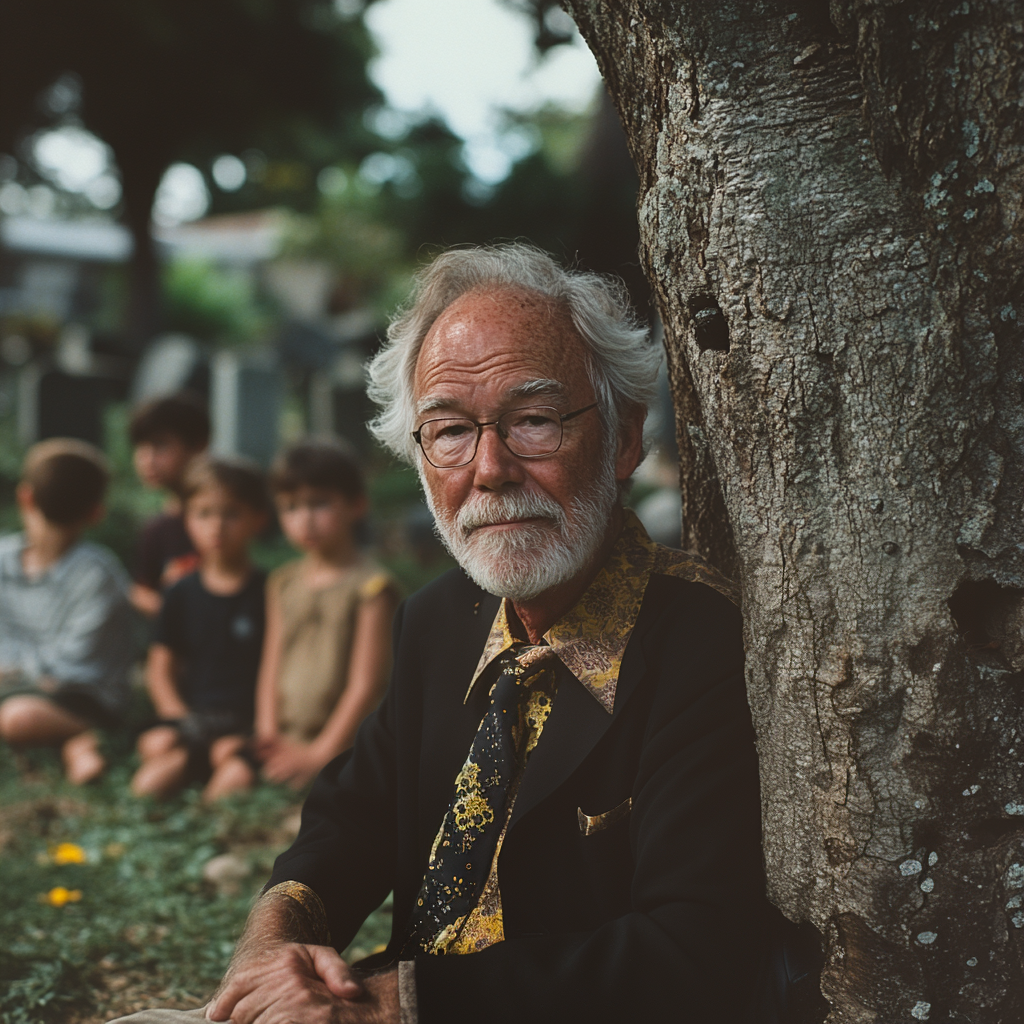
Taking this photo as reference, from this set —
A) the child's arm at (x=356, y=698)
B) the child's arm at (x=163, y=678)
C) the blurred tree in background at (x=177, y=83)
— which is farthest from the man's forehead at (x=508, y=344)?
the blurred tree in background at (x=177, y=83)

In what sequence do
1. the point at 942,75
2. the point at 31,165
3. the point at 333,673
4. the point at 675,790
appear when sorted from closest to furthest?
the point at 942,75, the point at 675,790, the point at 333,673, the point at 31,165

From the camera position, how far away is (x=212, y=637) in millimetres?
5070

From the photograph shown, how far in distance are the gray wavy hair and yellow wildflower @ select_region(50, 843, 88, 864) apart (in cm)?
273

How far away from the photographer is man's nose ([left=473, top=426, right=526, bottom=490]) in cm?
203

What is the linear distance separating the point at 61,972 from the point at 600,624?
7.16 feet

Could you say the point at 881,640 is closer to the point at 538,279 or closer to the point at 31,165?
the point at 538,279

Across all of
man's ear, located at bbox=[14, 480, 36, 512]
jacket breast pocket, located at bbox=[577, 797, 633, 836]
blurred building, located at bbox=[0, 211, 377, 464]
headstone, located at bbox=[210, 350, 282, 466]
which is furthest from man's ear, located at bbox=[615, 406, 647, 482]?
headstone, located at bbox=[210, 350, 282, 466]

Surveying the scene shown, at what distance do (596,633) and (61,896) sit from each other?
2680mm

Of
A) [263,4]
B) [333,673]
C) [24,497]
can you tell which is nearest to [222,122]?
[263,4]

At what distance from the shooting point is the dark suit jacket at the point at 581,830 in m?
1.66

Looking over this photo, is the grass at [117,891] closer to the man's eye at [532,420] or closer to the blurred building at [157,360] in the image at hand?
the man's eye at [532,420]

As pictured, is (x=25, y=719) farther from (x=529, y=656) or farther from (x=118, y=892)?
(x=529, y=656)

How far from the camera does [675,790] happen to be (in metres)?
1.76

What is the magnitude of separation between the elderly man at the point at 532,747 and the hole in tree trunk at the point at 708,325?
0.32m
